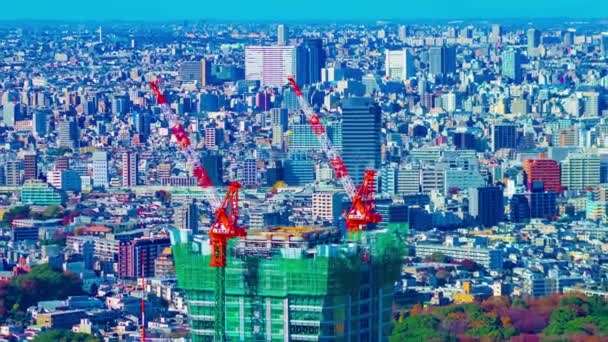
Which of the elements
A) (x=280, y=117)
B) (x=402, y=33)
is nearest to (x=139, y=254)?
(x=280, y=117)

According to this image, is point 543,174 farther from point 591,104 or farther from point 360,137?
point 591,104

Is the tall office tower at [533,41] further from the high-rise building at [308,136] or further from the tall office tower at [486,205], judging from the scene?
the tall office tower at [486,205]

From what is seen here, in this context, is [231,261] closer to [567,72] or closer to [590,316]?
[590,316]

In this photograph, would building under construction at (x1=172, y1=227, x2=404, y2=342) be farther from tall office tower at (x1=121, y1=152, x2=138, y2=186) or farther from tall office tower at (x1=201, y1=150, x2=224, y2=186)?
tall office tower at (x1=121, y1=152, x2=138, y2=186)

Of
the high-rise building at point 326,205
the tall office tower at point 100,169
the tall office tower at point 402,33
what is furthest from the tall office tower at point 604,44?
the high-rise building at point 326,205

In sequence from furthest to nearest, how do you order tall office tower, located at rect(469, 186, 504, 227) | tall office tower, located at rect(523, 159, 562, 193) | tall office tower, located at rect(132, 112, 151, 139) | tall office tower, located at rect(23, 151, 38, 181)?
tall office tower, located at rect(132, 112, 151, 139)
tall office tower, located at rect(23, 151, 38, 181)
tall office tower, located at rect(523, 159, 562, 193)
tall office tower, located at rect(469, 186, 504, 227)

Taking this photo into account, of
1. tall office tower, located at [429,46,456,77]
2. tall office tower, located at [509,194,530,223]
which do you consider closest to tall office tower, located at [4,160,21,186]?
tall office tower, located at [509,194,530,223]
